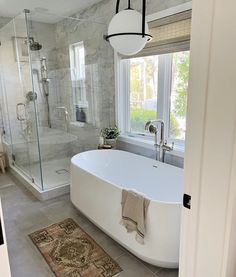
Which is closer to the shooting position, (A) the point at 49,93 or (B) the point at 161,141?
(B) the point at 161,141

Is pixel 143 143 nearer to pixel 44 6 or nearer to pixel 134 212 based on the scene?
pixel 134 212

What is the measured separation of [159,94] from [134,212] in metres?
1.58

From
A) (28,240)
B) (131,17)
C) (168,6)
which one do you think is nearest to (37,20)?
(168,6)

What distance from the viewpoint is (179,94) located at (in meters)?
2.66

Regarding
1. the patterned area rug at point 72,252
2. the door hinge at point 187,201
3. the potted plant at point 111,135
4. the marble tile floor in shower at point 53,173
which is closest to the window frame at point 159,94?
the potted plant at point 111,135

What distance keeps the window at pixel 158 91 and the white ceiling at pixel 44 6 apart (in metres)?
1.16

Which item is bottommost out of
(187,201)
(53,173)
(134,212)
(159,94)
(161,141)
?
(53,173)

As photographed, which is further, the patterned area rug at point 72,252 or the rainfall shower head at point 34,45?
the rainfall shower head at point 34,45

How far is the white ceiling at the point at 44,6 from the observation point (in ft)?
10.8

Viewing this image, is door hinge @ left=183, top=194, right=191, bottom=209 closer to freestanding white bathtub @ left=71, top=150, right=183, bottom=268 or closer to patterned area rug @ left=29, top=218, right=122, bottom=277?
freestanding white bathtub @ left=71, top=150, right=183, bottom=268

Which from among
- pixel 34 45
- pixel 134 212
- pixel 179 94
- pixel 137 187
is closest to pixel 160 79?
pixel 179 94

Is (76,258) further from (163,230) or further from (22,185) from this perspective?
(22,185)

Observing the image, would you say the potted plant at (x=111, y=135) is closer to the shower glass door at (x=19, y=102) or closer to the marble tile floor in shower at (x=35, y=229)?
the marble tile floor in shower at (x=35, y=229)

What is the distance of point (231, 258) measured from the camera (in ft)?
3.16
